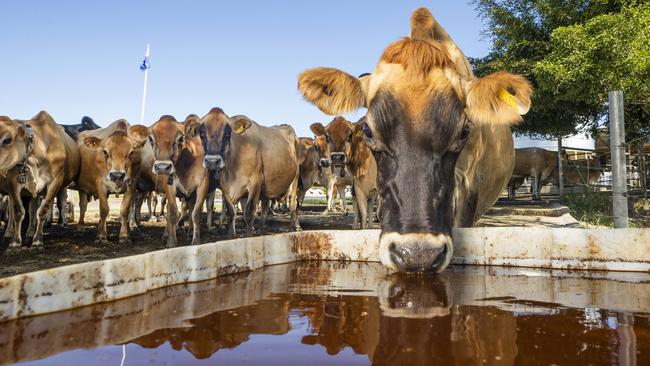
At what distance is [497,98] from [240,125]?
6100 millimetres

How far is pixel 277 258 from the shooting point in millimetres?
4078

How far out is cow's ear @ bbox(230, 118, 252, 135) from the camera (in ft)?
29.3

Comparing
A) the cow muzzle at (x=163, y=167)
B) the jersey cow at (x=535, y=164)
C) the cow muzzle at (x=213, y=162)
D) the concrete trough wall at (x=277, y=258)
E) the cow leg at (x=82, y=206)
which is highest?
the jersey cow at (x=535, y=164)

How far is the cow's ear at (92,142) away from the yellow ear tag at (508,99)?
7.33m

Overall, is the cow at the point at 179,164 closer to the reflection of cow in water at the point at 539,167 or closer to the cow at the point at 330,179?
the cow at the point at 330,179

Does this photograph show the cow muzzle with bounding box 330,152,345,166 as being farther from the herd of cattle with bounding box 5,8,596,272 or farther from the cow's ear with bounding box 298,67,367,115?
the cow's ear with bounding box 298,67,367,115

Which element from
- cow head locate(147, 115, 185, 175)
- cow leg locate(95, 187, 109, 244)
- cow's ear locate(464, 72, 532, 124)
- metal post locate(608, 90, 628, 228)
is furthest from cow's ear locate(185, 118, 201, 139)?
metal post locate(608, 90, 628, 228)

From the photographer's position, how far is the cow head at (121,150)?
8.26 meters

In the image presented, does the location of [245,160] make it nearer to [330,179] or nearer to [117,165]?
[117,165]

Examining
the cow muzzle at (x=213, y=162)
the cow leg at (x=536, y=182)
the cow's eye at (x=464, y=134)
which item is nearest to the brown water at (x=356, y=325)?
the cow's eye at (x=464, y=134)

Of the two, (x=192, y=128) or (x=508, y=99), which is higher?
(x=192, y=128)

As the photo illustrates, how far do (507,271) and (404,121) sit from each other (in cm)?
150

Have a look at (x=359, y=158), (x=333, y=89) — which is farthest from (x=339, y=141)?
(x=333, y=89)

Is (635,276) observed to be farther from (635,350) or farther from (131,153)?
(131,153)
